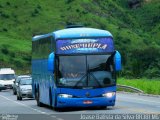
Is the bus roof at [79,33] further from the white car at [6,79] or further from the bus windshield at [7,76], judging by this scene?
the bus windshield at [7,76]

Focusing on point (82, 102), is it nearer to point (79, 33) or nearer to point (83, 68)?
point (83, 68)

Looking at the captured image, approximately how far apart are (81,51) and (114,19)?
4596 inches

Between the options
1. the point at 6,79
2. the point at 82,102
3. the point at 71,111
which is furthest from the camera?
the point at 6,79

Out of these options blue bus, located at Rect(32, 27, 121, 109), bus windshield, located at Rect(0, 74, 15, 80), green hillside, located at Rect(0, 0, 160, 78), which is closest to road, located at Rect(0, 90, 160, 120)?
blue bus, located at Rect(32, 27, 121, 109)

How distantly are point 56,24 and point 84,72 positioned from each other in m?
101

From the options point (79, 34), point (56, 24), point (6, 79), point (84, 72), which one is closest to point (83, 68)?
point (84, 72)

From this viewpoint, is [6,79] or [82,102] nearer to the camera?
[82,102]

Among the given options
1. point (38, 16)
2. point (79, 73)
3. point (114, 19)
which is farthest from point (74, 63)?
point (114, 19)

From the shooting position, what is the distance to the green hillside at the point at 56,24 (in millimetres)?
117688

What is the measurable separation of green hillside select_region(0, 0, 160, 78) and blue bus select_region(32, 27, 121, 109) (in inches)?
3133

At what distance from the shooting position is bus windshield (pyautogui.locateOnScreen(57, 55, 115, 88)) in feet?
87.0

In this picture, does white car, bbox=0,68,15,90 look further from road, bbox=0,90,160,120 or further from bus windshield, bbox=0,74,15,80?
road, bbox=0,90,160,120

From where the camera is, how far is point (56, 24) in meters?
127

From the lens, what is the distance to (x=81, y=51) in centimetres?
2689
